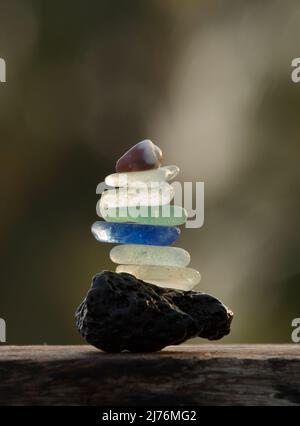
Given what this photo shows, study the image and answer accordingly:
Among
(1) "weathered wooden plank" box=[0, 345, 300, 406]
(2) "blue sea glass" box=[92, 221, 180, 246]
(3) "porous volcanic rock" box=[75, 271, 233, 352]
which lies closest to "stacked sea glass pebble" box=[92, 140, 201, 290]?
(2) "blue sea glass" box=[92, 221, 180, 246]

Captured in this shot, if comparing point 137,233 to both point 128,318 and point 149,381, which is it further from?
point 149,381

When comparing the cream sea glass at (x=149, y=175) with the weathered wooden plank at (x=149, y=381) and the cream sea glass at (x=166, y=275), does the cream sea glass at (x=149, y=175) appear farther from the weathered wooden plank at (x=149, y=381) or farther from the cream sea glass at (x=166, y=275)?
the weathered wooden plank at (x=149, y=381)

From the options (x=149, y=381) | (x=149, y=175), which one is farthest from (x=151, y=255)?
(x=149, y=381)

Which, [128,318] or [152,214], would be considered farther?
[152,214]

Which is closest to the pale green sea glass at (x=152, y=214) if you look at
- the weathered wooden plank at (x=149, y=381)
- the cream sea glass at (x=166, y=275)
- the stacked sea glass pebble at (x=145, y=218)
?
the stacked sea glass pebble at (x=145, y=218)

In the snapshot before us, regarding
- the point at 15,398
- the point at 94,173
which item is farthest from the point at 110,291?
the point at 94,173
